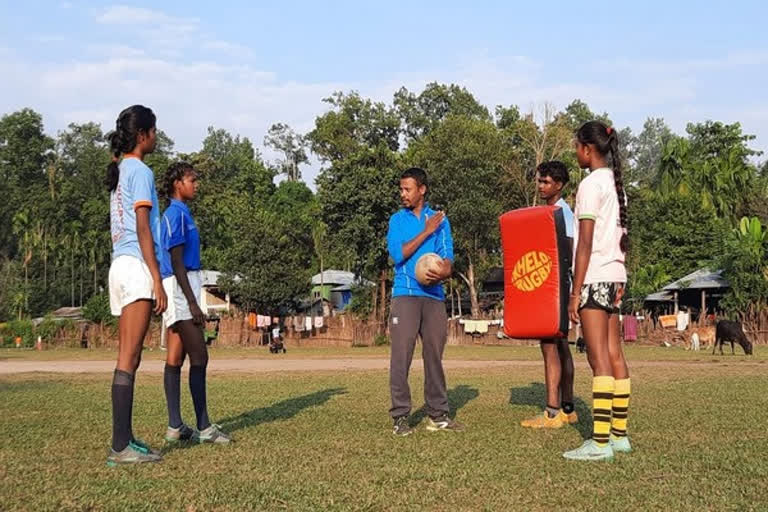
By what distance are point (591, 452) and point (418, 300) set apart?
230 cm

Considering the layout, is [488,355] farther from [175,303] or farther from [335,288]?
[335,288]

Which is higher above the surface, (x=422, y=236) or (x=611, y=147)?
(x=611, y=147)

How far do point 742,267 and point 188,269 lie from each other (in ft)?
109

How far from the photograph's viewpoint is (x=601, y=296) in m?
5.81

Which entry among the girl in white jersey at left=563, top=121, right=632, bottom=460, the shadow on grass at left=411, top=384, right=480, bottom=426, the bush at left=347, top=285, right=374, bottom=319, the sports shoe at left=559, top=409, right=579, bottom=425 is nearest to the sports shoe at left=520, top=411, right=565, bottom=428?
the sports shoe at left=559, top=409, right=579, bottom=425

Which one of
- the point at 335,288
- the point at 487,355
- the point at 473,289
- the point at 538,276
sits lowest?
the point at 487,355

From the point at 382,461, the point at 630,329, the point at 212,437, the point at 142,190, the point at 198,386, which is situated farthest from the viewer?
the point at 630,329

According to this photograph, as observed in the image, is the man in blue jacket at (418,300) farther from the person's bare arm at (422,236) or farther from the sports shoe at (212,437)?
the sports shoe at (212,437)

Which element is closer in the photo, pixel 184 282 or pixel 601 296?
pixel 601 296

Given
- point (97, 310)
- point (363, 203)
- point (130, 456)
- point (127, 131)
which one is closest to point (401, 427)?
point (130, 456)

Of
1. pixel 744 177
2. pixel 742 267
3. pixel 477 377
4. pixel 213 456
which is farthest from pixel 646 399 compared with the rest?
pixel 744 177

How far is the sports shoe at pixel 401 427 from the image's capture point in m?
6.82

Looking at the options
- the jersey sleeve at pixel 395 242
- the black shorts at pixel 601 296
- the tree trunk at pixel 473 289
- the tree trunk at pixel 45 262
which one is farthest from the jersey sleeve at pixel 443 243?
the tree trunk at pixel 45 262

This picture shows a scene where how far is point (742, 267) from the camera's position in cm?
3550
